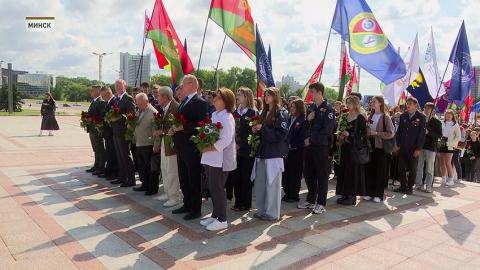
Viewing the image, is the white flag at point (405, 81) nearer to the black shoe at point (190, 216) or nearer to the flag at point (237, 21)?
the flag at point (237, 21)

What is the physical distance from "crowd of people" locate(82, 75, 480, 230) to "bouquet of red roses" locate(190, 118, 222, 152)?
0.19 feet

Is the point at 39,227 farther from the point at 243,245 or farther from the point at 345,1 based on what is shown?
the point at 345,1

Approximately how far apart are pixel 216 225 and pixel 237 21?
14.7 feet

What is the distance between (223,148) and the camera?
17.4 feet

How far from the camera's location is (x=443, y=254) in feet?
16.1

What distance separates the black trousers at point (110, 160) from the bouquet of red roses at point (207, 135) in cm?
397

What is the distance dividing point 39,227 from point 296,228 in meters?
3.48

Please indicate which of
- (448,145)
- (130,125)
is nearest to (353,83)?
(448,145)

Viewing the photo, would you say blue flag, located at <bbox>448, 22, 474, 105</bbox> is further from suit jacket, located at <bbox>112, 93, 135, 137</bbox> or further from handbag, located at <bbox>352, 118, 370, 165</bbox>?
suit jacket, located at <bbox>112, 93, 135, 137</bbox>

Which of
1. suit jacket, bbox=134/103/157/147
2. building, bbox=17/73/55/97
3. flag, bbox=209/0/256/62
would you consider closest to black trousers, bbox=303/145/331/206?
flag, bbox=209/0/256/62

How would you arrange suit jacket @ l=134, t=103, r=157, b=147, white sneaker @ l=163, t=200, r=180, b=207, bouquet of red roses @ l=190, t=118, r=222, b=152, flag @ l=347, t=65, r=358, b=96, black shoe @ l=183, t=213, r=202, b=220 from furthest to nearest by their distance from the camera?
flag @ l=347, t=65, r=358, b=96
suit jacket @ l=134, t=103, r=157, b=147
white sneaker @ l=163, t=200, r=180, b=207
black shoe @ l=183, t=213, r=202, b=220
bouquet of red roses @ l=190, t=118, r=222, b=152

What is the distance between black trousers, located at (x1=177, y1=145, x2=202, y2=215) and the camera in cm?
580

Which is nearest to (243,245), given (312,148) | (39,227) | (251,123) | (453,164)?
(251,123)

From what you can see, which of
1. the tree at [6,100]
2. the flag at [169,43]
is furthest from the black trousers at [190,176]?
the tree at [6,100]
